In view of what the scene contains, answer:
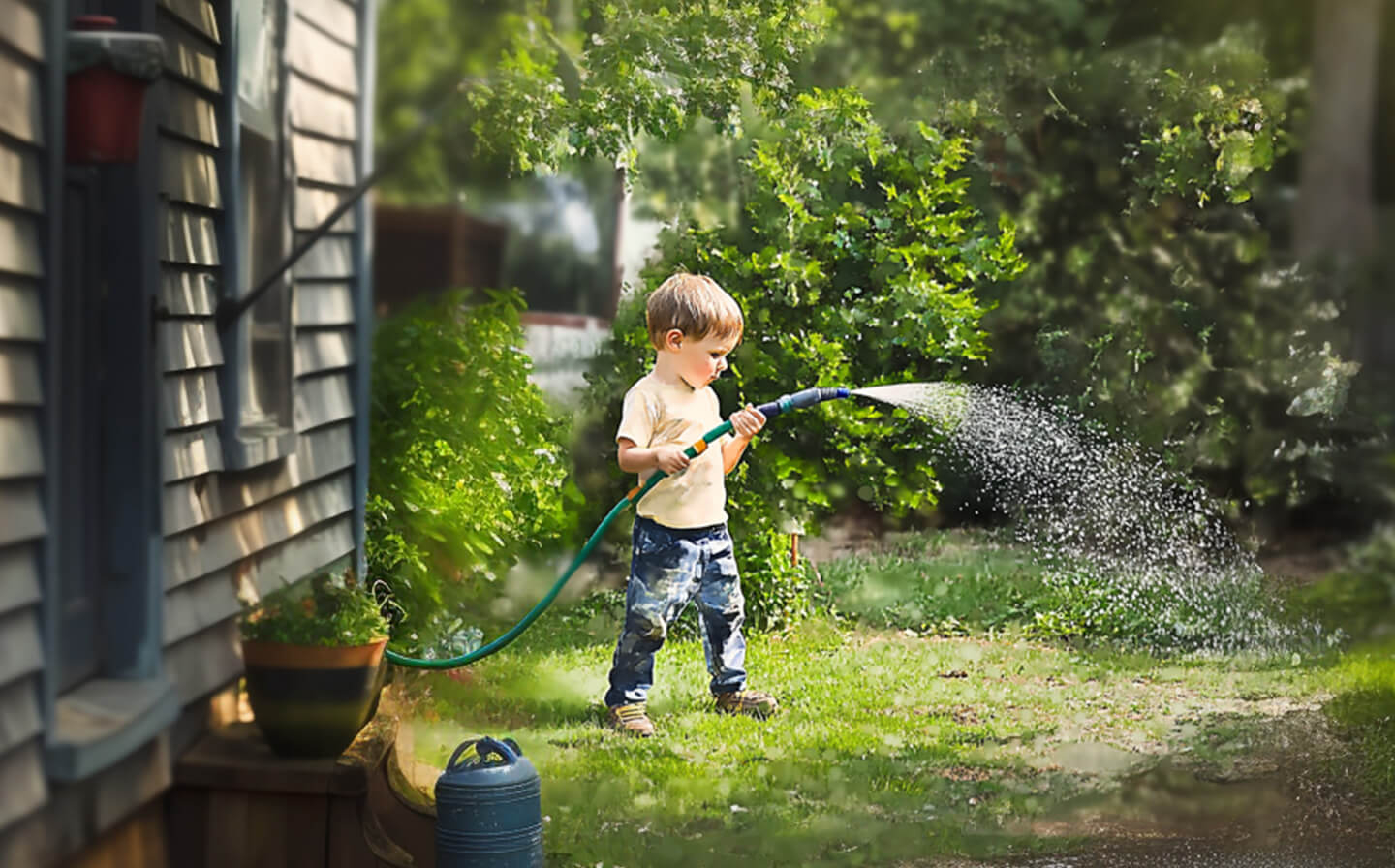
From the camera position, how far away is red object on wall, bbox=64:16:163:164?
2.68 m

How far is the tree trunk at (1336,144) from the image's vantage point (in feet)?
24.3

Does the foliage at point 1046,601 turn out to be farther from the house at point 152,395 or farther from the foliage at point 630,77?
the house at point 152,395

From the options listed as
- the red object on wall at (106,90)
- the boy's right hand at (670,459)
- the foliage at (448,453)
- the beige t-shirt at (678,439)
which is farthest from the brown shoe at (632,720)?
the red object on wall at (106,90)

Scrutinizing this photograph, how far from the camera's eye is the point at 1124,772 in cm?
493

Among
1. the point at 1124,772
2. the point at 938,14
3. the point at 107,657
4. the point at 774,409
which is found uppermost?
the point at 938,14

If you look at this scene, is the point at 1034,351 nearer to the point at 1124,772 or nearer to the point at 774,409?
the point at 1124,772

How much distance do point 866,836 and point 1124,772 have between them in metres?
1.17

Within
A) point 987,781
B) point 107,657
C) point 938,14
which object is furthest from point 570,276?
point 107,657

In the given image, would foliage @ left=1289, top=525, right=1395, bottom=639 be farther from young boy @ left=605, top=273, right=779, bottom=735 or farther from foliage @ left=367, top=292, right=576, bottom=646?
foliage @ left=367, top=292, right=576, bottom=646

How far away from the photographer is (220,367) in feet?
12.5

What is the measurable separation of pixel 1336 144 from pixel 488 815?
5.70 m

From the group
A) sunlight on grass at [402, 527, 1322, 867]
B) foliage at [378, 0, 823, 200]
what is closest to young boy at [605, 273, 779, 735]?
sunlight on grass at [402, 527, 1322, 867]

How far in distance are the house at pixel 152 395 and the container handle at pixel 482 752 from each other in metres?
0.56

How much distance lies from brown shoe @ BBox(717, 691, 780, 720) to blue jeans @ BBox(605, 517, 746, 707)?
0.76ft
